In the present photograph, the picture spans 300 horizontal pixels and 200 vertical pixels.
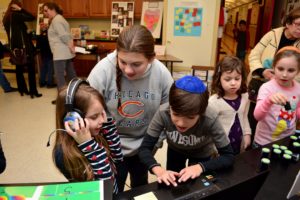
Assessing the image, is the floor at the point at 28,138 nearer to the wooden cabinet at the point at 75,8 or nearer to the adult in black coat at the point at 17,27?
the adult in black coat at the point at 17,27

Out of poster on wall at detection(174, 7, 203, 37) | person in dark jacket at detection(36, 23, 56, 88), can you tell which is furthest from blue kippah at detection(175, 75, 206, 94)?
person in dark jacket at detection(36, 23, 56, 88)

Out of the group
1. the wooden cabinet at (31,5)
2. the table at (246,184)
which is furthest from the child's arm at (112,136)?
the wooden cabinet at (31,5)

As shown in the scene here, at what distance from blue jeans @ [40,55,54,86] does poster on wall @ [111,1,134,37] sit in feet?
4.87

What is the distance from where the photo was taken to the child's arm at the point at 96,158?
86 cm

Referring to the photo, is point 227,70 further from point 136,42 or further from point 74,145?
point 74,145

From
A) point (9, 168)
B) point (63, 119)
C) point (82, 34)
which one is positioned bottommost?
point (9, 168)

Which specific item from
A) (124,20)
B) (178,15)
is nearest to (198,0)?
(178,15)

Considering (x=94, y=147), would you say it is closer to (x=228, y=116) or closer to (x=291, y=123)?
(x=228, y=116)

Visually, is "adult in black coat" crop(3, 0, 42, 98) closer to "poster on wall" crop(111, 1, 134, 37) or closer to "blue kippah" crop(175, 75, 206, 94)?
"poster on wall" crop(111, 1, 134, 37)

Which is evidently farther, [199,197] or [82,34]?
[82,34]

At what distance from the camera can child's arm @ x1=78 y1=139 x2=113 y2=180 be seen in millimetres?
863

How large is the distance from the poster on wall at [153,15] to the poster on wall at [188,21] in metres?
0.56

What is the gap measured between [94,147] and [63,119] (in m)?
0.16

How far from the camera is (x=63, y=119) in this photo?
909mm
